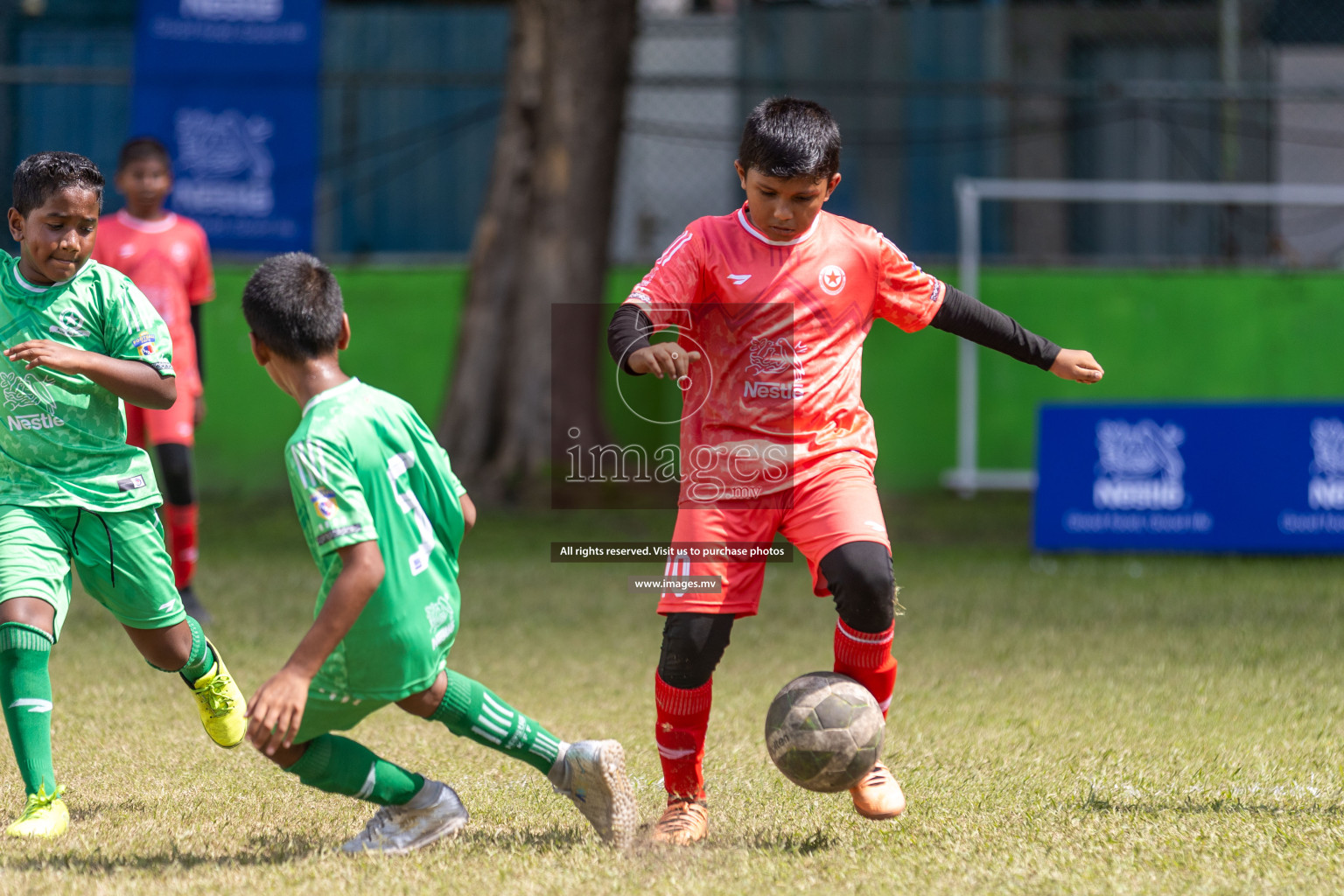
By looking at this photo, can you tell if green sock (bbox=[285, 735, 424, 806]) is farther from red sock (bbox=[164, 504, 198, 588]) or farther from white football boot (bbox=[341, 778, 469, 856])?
red sock (bbox=[164, 504, 198, 588])

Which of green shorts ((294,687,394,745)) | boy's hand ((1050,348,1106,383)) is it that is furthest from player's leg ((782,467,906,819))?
green shorts ((294,687,394,745))

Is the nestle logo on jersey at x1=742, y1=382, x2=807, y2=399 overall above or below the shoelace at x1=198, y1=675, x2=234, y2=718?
above

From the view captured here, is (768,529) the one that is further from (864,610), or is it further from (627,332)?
(627,332)

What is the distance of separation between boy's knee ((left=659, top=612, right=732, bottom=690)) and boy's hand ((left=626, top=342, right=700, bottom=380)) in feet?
2.07

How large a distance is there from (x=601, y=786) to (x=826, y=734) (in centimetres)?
56

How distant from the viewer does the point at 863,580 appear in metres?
3.69

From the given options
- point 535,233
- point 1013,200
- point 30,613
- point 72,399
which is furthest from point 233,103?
point 30,613

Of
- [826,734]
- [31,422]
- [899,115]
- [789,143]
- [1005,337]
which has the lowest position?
[826,734]

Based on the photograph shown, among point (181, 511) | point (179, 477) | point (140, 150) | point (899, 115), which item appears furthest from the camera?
point (899, 115)

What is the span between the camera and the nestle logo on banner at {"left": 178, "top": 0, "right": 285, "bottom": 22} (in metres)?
11.9

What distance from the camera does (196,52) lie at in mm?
12031

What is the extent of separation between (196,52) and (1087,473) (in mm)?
7779

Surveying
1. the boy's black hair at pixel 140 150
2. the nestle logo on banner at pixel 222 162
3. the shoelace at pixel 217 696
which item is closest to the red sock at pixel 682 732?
the shoelace at pixel 217 696

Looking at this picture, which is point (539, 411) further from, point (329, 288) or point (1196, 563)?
point (329, 288)
